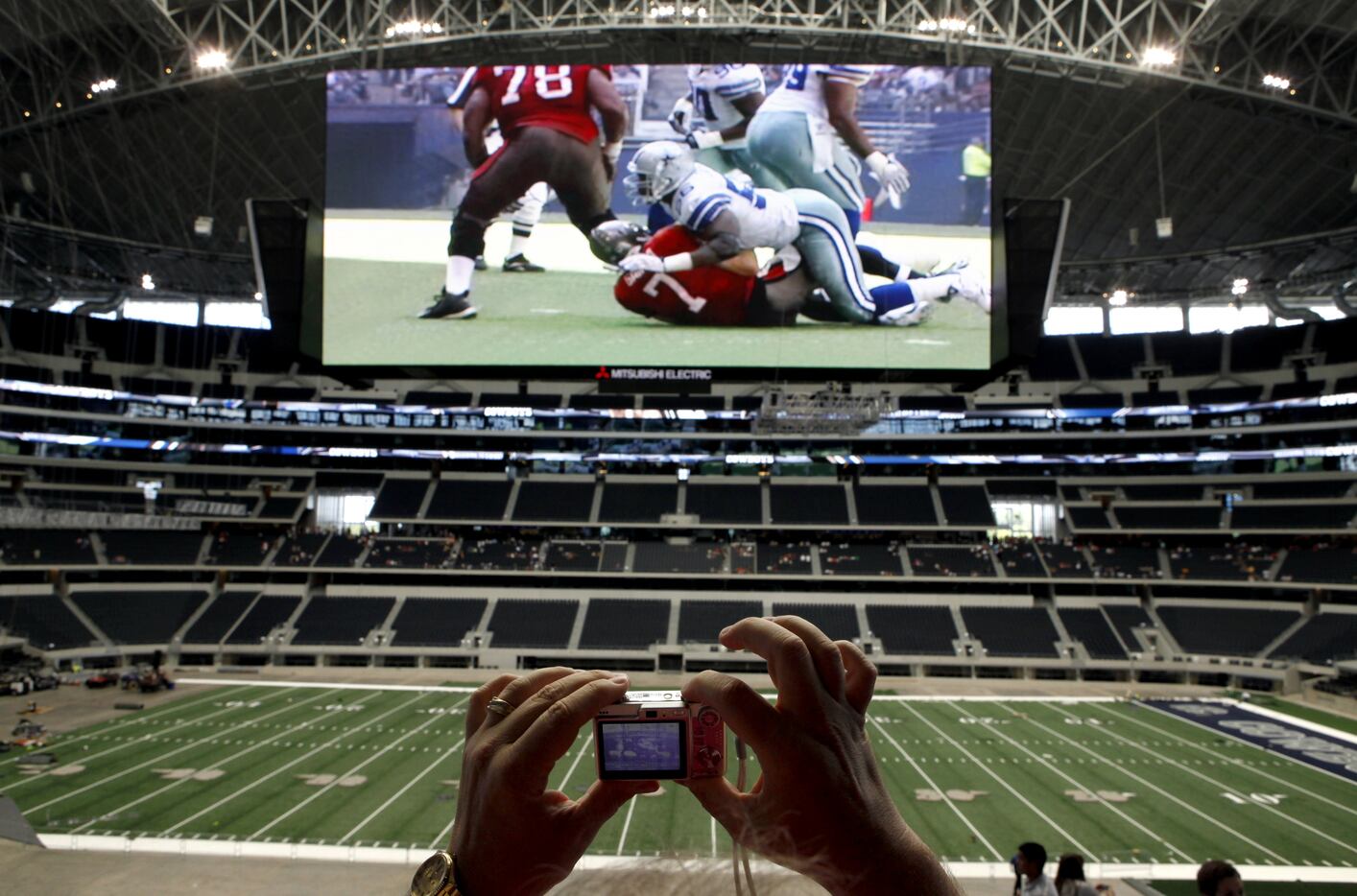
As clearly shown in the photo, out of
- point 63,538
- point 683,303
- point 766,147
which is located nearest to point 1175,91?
point 766,147

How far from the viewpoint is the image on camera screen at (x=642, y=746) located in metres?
1.95

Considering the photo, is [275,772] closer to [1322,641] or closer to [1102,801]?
[1102,801]

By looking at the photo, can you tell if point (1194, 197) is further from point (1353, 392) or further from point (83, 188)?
point (83, 188)

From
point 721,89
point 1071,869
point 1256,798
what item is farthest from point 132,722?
point 1256,798

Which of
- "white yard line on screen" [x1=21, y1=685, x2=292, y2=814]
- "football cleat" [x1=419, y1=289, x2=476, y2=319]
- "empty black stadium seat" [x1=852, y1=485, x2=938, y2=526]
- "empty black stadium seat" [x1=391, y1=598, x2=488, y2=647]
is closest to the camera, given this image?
"football cleat" [x1=419, y1=289, x2=476, y2=319]

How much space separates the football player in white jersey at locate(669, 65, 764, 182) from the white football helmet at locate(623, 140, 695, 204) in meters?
0.30

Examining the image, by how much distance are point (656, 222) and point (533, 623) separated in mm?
29052

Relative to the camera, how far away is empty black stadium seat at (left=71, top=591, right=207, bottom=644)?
125ft

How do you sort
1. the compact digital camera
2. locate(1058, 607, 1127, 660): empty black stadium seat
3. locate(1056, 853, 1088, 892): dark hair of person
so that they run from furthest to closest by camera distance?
locate(1058, 607, 1127, 660): empty black stadium seat → locate(1056, 853, 1088, 892): dark hair of person → the compact digital camera

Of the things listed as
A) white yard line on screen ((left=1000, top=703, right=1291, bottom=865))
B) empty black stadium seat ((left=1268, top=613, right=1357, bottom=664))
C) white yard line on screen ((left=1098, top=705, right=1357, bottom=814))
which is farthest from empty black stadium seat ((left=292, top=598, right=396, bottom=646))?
empty black stadium seat ((left=1268, top=613, right=1357, bottom=664))

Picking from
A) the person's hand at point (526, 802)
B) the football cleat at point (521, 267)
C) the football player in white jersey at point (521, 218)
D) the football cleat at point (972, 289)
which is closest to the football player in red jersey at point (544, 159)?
the football player in white jersey at point (521, 218)

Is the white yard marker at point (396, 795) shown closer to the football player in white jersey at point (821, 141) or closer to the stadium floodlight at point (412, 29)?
the football player in white jersey at point (821, 141)

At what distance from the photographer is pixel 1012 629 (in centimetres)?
3959

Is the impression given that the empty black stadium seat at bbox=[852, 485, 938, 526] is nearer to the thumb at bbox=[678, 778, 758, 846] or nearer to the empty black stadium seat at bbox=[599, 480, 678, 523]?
the empty black stadium seat at bbox=[599, 480, 678, 523]
